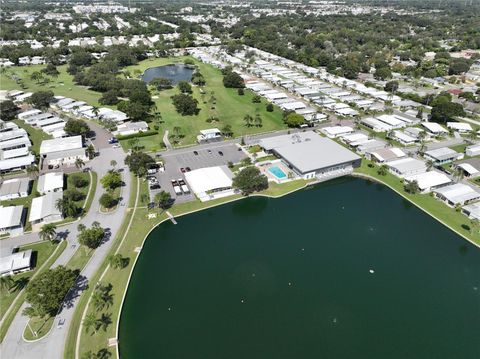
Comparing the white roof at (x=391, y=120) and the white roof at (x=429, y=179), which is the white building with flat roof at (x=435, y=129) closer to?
the white roof at (x=391, y=120)

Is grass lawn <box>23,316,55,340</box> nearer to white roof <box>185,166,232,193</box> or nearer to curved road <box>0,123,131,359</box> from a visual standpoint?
curved road <box>0,123,131,359</box>

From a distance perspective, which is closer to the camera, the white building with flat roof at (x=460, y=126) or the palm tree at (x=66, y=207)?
the palm tree at (x=66, y=207)

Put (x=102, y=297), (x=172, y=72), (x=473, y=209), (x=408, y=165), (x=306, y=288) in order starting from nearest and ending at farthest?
(x=102, y=297), (x=306, y=288), (x=473, y=209), (x=408, y=165), (x=172, y=72)

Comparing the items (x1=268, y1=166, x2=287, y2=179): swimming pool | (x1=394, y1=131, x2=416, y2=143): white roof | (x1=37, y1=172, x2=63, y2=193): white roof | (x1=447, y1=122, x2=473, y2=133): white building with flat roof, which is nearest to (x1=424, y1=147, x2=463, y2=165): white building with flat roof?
(x1=394, y1=131, x2=416, y2=143): white roof

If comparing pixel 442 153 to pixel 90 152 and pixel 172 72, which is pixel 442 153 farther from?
pixel 172 72

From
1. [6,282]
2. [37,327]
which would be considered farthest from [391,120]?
[6,282]

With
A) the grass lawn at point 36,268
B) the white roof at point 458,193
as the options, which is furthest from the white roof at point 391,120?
the grass lawn at point 36,268
